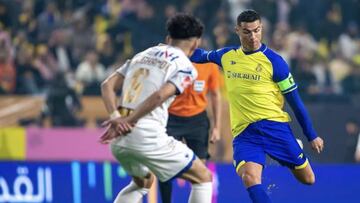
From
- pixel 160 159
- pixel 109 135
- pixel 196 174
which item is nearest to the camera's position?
pixel 109 135

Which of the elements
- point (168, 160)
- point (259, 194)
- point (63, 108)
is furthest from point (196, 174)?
point (63, 108)

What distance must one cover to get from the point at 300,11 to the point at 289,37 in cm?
58

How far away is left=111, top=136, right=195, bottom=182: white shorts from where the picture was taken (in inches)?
308

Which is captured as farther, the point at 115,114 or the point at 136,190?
the point at 136,190

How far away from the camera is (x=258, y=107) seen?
29.7 feet

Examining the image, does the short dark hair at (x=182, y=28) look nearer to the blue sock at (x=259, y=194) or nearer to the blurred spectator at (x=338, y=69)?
the blue sock at (x=259, y=194)

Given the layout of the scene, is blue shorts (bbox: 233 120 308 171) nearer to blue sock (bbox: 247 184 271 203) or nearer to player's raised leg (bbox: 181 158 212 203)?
blue sock (bbox: 247 184 271 203)

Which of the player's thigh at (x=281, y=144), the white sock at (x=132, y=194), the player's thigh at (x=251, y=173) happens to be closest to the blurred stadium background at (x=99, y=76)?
the player's thigh at (x=281, y=144)

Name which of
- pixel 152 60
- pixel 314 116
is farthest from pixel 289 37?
pixel 152 60

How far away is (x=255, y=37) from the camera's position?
29.1 feet

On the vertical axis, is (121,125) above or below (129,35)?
above

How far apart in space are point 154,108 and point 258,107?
5.50 feet

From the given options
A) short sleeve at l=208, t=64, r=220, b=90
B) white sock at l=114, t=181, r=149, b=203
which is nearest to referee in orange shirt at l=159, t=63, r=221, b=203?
short sleeve at l=208, t=64, r=220, b=90

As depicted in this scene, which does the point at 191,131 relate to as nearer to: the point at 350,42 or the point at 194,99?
the point at 194,99
